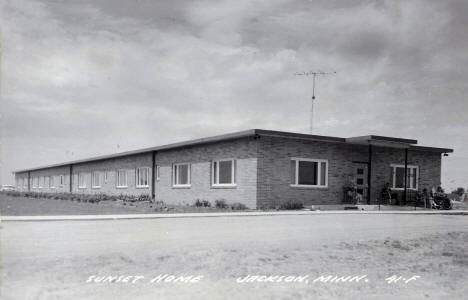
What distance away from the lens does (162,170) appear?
1053 inches

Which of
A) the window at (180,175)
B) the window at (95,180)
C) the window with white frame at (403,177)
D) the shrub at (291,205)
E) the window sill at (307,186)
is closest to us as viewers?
the shrub at (291,205)

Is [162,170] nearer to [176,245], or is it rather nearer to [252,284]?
[176,245]

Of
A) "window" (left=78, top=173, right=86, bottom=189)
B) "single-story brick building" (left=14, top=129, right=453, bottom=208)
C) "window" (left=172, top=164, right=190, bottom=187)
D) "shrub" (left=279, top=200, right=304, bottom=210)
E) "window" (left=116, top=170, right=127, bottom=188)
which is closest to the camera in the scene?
"shrub" (left=279, top=200, right=304, bottom=210)

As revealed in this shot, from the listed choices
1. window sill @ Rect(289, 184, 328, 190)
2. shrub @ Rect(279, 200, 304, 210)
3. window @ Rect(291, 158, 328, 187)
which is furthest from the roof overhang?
shrub @ Rect(279, 200, 304, 210)

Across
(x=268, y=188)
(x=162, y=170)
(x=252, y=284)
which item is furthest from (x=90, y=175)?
(x=252, y=284)

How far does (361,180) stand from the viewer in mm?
22172

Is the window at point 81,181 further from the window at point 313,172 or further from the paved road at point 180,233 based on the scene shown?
the paved road at point 180,233

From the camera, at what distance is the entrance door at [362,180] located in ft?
72.3

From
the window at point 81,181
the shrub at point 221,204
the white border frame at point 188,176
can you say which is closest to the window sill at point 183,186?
the white border frame at point 188,176

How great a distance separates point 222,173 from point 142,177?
971 centimetres

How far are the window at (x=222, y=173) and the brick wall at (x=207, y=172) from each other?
0.24 m

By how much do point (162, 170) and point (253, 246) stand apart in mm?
18628

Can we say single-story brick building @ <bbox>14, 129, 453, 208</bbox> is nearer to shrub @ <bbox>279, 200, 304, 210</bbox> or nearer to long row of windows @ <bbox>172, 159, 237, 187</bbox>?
long row of windows @ <bbox>172, 159, 237, 187</bbox>

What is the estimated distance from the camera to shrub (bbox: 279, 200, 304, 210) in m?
18.9
